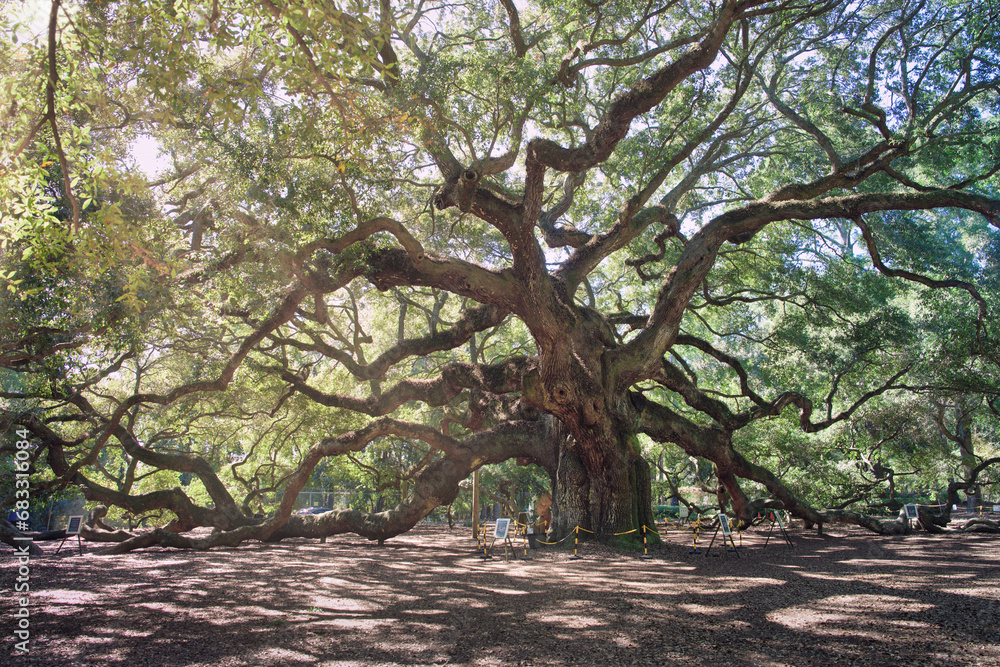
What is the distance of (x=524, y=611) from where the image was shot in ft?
17.0

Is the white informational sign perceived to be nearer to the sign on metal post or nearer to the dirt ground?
the dirt ground

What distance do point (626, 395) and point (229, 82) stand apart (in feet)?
28.9

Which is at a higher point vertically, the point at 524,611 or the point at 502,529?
the point at 502,529

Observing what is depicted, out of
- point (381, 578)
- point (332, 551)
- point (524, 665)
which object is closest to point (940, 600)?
point (524, 665)

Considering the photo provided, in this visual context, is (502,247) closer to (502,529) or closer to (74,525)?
(502,529)

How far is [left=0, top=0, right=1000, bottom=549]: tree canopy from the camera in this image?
576 centimetres

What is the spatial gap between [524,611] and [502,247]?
10479mm

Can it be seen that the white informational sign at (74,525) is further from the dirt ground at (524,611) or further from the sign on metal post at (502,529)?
the sign on metal post at (502,529)

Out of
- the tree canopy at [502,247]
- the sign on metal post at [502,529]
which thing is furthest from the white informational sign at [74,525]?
the sign on metal post at [502,529]

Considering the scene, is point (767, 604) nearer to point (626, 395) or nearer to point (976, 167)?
point (626, 395)

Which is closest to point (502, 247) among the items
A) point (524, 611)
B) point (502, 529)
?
point (502, 529)

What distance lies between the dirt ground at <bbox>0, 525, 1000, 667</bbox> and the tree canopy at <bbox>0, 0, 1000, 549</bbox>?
2.45 metres

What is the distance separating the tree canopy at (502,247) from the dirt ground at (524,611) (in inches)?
96.3

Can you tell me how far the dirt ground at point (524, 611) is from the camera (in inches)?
149
